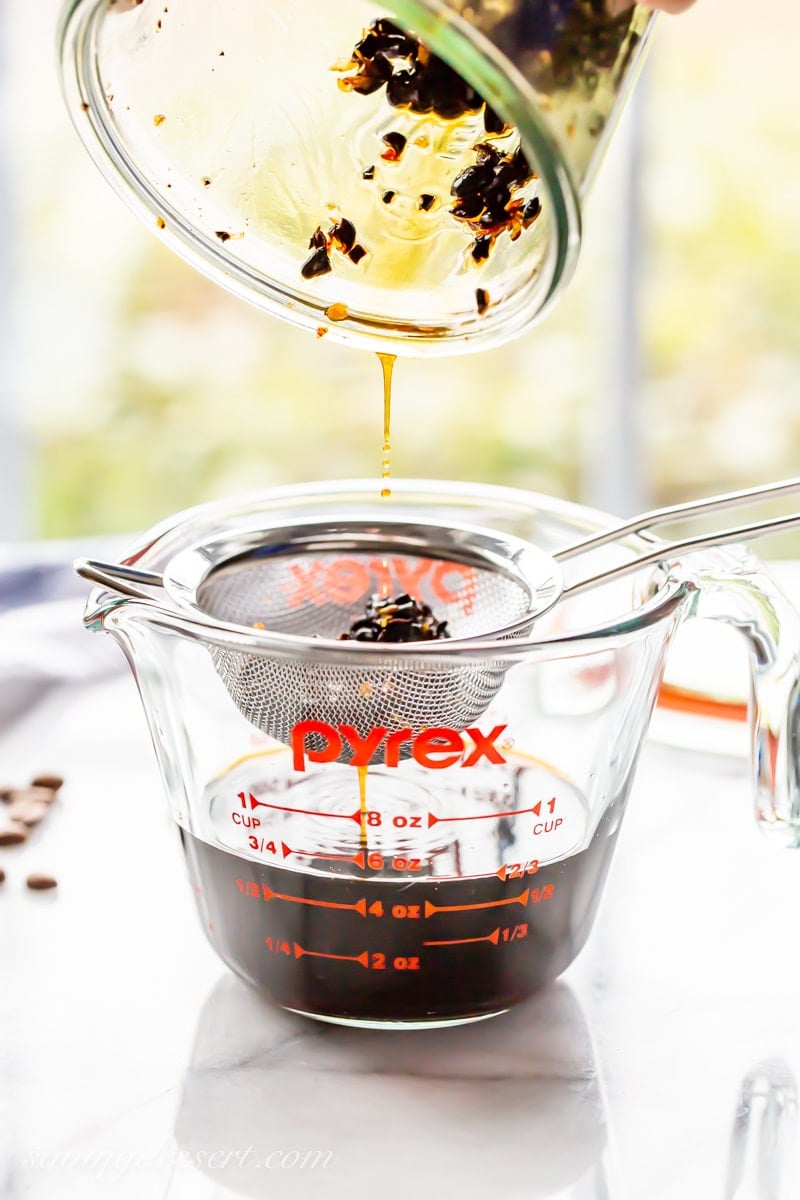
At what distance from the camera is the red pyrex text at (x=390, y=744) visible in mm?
867

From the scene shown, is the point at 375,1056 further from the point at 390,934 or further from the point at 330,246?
the point at 330,246

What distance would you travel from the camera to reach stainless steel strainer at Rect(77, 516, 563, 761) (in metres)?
0.88

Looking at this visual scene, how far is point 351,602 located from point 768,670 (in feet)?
1.22

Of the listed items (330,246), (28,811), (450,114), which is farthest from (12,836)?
(450,114)

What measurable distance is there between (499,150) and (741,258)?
4.06 metres

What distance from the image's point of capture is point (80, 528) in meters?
4.45

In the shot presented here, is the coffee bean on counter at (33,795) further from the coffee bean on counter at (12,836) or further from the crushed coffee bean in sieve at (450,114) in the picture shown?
the crushed coffee bean in sieve at (450,114)

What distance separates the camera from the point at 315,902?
0.89m

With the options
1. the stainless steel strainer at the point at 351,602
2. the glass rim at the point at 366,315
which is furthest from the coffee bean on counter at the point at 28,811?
the glass rim at the point at 366,315

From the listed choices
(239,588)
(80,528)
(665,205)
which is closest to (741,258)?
(665,205)

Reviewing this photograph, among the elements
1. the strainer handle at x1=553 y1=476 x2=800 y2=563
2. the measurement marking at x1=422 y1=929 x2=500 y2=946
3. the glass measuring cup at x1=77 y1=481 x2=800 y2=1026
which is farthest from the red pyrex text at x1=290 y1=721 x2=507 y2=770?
the strainer handle at x1=553 y1=476 x2=800 y2=563

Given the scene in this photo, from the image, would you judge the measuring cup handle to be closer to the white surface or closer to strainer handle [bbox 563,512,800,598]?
strainer handle [bbox 563,512,800,598]

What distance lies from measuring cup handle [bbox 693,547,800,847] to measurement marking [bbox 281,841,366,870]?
0.91 feet

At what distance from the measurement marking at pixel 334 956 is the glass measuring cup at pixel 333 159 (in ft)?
1.41
